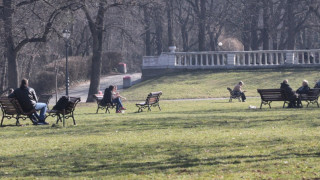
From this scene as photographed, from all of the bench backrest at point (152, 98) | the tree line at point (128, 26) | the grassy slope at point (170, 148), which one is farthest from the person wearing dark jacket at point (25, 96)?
the tree line at point (128, 26)

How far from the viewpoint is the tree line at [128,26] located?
98.6 feet

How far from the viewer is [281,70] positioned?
147 feet

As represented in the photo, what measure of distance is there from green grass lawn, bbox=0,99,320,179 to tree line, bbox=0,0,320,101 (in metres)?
12.3

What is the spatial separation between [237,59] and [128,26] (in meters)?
8.92

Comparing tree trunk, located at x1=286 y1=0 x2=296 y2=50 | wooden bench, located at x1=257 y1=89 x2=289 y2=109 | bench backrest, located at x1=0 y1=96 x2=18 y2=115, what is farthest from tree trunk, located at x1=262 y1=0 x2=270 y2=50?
bench backrest, located at x1=0 y1=96 x2=18 y2=115

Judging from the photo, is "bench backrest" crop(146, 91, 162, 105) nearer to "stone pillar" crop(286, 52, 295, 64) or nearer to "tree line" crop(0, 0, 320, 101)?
"tree line" crop(0, 0, 320, 101)

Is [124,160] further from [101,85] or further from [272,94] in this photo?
[101,85]

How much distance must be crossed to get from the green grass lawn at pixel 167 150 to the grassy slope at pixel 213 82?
2020 cm

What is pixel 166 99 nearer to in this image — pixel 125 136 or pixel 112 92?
pixel 112 92

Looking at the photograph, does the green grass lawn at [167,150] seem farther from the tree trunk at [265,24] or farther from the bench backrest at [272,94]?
the tree trunk at [265,24]

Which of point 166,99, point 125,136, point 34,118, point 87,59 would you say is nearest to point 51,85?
point 87,59

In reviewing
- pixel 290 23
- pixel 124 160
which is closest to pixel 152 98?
pixel 124 160

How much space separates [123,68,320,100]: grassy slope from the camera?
38800 millimetres

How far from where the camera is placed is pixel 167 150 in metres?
12.1
